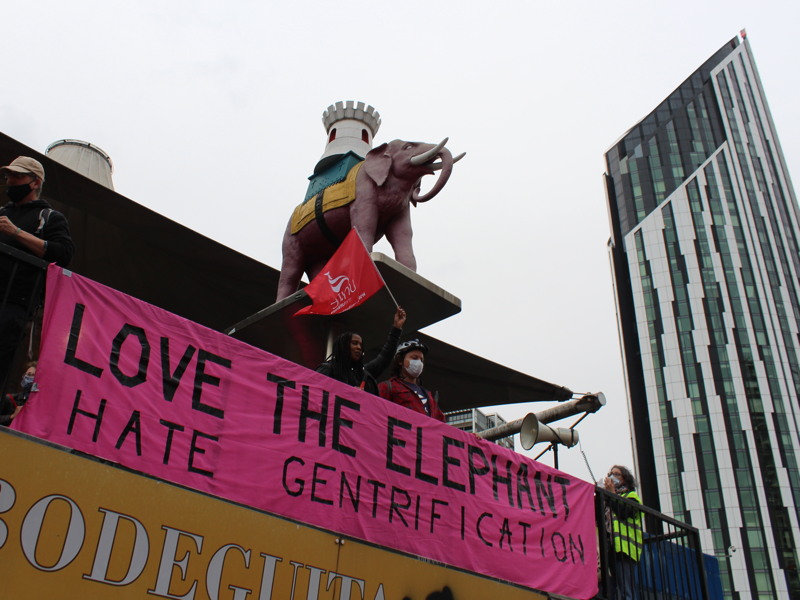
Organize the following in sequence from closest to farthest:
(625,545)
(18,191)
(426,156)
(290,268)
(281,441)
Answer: (18,191) → (281,441) → (625,545) → (426,156) → (290,268)

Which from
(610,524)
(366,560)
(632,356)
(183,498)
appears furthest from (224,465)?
(632,356)

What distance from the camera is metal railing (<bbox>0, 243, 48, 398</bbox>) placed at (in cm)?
457

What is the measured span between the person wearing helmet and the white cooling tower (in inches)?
393

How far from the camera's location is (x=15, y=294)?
15.6ft

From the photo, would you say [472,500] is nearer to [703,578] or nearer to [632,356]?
[703,578]

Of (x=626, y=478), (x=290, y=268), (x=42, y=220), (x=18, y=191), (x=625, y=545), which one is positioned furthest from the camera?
(x=290, y=268)

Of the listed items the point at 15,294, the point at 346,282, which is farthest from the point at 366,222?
the point at 15,294

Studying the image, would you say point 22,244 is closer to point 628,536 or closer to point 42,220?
point 42,220

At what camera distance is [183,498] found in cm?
480

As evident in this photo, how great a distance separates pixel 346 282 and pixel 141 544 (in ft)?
12.1

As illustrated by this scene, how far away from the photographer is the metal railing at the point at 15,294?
4566mm

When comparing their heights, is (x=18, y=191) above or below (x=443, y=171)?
below

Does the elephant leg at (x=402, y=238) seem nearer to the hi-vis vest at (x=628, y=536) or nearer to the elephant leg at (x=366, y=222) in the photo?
the elephant leg at (x=366, y=222)

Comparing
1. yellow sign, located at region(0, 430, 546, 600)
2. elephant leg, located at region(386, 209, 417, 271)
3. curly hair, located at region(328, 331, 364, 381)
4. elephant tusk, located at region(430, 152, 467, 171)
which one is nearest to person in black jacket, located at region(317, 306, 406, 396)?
curly hair, located at region(328, 331, 364, 381)
